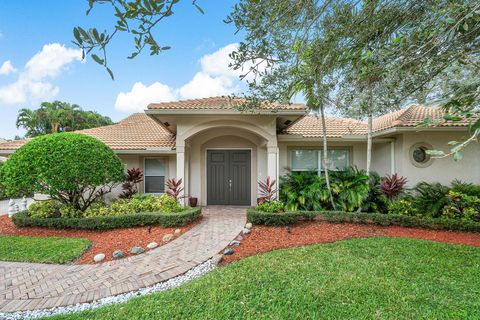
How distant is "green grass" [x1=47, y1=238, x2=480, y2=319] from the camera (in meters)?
3.35

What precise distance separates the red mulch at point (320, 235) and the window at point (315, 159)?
4.02 m

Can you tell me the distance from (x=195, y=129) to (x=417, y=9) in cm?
728

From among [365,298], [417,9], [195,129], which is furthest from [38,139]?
[417,9]

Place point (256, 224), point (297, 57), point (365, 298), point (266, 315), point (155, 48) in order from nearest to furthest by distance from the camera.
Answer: point (155, 48) → point (266, 315) → point (365, 298) → point (297, 57) → point (256, 224)

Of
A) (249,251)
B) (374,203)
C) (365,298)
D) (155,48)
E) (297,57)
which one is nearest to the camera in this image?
(155,48)

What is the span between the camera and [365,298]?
366cm

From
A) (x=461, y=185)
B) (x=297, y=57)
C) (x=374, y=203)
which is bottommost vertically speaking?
(x=374, y=203)

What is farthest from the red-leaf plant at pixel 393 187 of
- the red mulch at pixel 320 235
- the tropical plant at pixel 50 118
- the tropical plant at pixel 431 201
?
the tropical plant at pixel 50 118

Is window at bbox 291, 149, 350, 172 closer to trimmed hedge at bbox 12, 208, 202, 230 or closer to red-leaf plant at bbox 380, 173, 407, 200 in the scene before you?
red-leaf plant at bbox 380, 173, 407, 200

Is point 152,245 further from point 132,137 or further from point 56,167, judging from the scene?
point 132,137

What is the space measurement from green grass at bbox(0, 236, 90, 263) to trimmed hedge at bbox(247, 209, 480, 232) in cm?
497

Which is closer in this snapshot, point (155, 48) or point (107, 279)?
point (155, 48)

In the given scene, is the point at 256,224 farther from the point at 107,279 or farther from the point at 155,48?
the point at 155,48

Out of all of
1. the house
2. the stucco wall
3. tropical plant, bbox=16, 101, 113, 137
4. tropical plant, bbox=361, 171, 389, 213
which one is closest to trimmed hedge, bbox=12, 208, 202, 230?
the house
